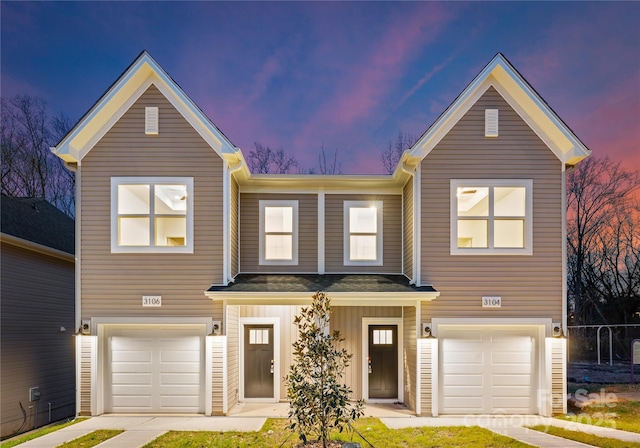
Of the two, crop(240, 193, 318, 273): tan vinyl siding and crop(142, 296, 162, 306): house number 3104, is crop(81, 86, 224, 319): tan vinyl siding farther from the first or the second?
crop(240, 193, 318, 273): tan vinyl siding

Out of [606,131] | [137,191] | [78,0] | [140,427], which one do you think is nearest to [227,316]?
[140,427]

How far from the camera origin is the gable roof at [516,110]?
9328mm

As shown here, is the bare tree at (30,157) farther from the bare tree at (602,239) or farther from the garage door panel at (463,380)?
the bare tree at (602,239)

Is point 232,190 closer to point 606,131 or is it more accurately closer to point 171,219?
point 171,219

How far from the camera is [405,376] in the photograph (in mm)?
10656

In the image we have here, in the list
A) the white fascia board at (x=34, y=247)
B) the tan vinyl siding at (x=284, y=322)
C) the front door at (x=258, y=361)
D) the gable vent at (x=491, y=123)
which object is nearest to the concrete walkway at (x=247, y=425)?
the front door at (x=258, y=361)

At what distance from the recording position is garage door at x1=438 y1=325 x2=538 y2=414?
9.56m

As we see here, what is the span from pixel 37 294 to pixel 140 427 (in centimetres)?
626

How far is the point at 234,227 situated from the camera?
34.3ft

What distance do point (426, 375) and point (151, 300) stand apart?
20.7ft

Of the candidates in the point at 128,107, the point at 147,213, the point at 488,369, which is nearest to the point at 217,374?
the point at 147,213

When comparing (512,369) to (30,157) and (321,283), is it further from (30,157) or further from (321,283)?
(30,157)

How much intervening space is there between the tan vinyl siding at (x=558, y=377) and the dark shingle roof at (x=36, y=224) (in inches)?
536

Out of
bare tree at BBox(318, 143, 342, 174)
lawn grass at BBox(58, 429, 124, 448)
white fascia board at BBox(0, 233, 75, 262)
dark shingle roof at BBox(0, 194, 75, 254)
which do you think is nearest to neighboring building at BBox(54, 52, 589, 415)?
lawn grass at BBox(58, 429, 124, 448)
